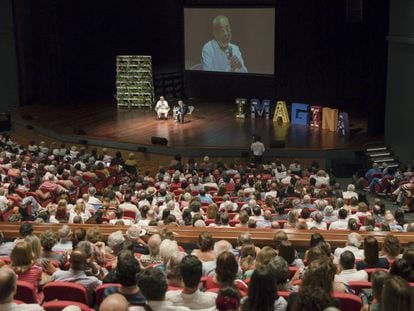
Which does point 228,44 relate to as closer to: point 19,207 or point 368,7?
point 368,7

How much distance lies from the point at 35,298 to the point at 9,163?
10.5 metres

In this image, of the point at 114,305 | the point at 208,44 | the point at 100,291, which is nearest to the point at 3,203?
the point at 100,291

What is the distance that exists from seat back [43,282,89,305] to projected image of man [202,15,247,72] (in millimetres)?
20164

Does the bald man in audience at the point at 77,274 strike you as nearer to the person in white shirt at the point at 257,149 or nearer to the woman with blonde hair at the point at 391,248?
the woman with blonde hair at the point at 391,248

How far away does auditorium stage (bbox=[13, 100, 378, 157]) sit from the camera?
18328 mm

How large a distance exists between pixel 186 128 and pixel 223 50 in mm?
5443

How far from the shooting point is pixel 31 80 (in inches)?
1019

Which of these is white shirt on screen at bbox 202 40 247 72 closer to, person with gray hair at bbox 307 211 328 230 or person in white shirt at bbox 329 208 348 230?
person in white shirt at bbox 329 208 348 230

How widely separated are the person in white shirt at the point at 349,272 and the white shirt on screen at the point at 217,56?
63.7ft

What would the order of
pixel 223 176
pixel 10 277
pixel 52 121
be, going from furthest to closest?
pixel 52 121 < pixel 223 176 < pixel 10 277

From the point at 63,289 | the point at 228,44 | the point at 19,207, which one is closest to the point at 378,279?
the point at 63,289

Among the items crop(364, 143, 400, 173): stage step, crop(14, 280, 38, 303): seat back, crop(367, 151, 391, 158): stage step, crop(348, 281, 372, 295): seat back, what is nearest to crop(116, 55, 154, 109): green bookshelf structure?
crop(364, 143, 400, 173): stage step

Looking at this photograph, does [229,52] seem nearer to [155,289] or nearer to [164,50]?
[164,50]

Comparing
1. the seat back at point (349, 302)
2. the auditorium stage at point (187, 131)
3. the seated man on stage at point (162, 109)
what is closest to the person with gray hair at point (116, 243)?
the seat back at point (349, 302)
